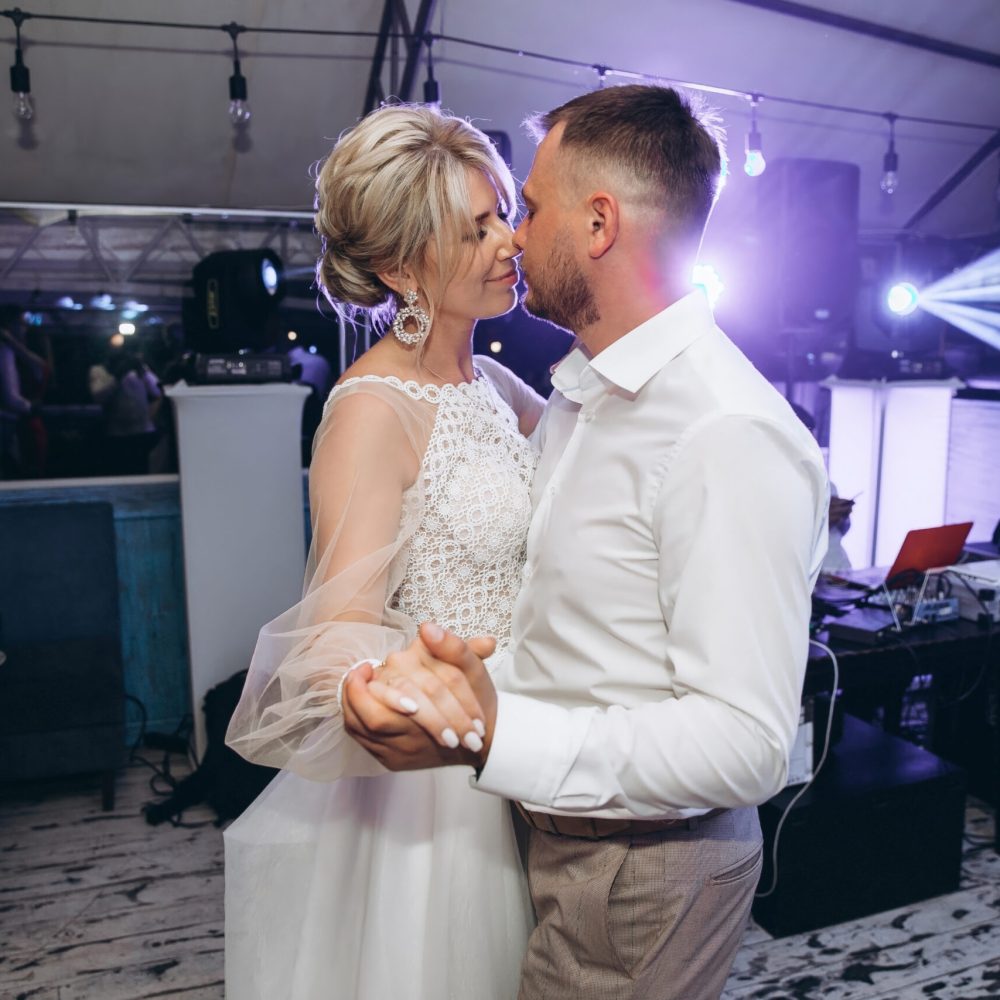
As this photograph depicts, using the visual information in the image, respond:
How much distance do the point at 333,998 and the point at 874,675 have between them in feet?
5.74

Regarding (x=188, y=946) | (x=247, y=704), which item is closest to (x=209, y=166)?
(x=188, y=946)

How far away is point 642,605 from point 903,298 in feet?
18.3

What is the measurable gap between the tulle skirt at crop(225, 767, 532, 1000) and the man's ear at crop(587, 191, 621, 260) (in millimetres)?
774

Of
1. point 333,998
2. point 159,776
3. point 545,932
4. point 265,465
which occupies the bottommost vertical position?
point 159,776

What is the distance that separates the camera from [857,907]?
2.61m

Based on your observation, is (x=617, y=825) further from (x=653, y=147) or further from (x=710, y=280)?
(x=710, y=280)

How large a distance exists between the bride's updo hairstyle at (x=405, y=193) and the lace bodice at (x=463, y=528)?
213mm

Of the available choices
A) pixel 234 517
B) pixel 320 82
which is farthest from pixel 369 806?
pixel 320 82

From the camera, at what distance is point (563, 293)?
1.22 metres

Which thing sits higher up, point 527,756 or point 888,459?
point 527,756

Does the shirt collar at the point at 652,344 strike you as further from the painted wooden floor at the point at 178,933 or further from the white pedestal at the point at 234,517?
the white pedestal at the point at 234,517

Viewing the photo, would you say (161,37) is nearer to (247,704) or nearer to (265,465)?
(265,465)

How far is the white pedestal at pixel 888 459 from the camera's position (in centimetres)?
554

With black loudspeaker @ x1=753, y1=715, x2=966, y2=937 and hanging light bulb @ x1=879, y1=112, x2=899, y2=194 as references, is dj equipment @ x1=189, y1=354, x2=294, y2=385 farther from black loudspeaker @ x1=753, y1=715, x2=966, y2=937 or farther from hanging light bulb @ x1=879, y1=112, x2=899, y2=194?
hanging light bulb @ x1=879, y1=112, x2=899, y2=194
